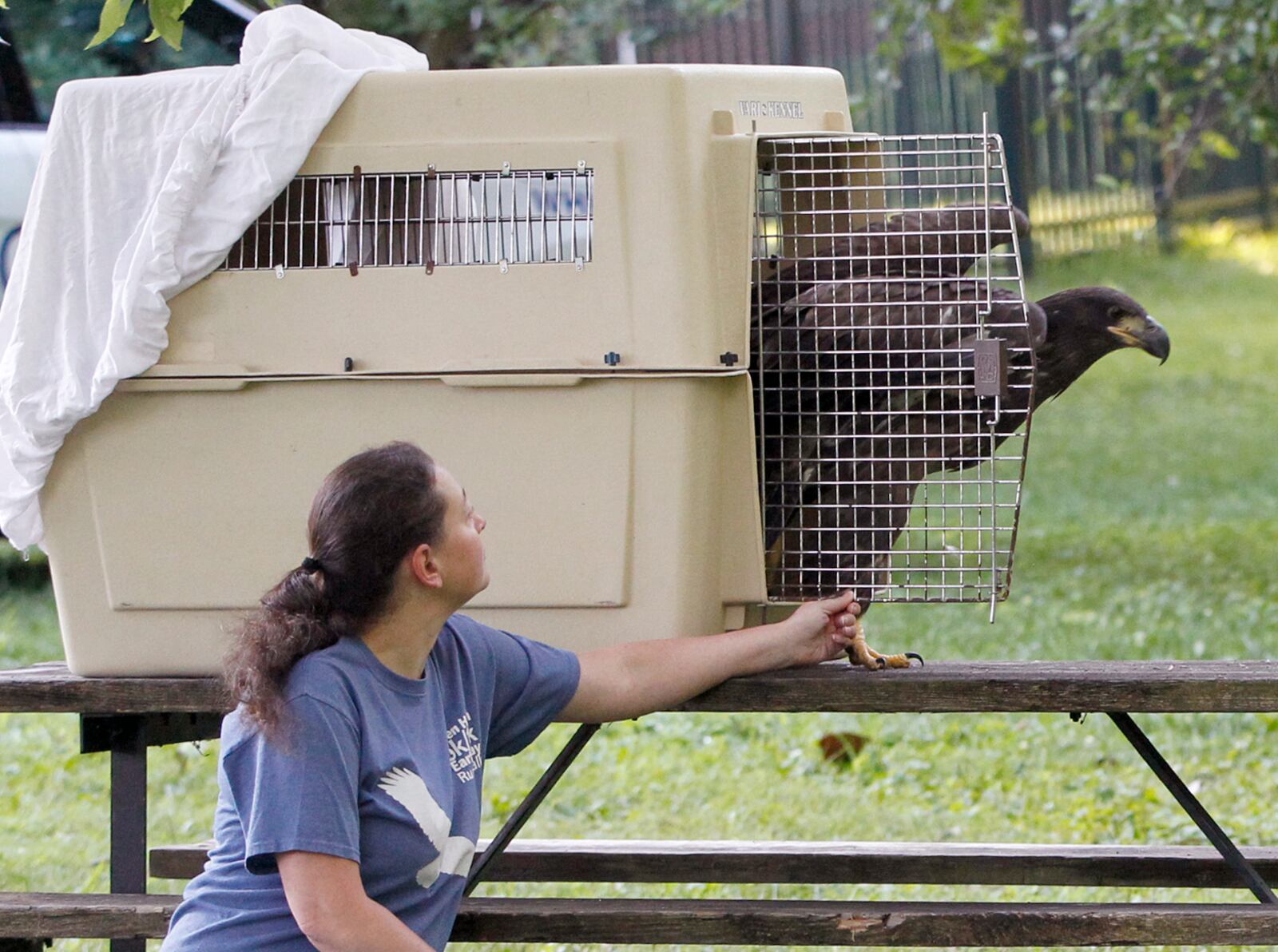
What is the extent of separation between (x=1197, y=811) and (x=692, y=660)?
2.62 ft

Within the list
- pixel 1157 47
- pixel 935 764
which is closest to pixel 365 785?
pixel 935 764

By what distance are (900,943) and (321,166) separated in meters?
1.32

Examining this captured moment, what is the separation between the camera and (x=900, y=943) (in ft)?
7.84

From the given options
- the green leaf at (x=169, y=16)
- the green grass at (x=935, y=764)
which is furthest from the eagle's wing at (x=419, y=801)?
the green grass at (x=935, y=764)

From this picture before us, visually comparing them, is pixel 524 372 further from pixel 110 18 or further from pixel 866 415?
pixel 110 18

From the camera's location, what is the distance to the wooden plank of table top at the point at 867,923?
2355 millimetres

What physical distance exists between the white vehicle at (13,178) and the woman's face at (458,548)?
398 cm

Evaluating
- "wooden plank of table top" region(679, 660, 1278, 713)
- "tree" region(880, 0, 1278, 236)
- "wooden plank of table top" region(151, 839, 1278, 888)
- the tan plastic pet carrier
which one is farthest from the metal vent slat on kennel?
"tree" region(880, 0, 1278, 236)

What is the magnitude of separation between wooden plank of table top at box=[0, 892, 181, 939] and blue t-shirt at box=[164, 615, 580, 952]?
330mm

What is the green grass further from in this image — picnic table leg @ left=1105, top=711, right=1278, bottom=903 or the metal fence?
the metal fence

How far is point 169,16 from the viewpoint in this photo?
251cm

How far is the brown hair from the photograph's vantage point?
2021 mm

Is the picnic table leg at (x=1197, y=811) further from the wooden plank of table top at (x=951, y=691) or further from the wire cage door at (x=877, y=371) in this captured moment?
the wire cage door at (x=877, y=371)

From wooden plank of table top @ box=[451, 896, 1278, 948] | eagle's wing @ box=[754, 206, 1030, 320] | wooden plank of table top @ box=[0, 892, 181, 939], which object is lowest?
wooden plank of table top @ box=[451, 896, 1278, 948]
